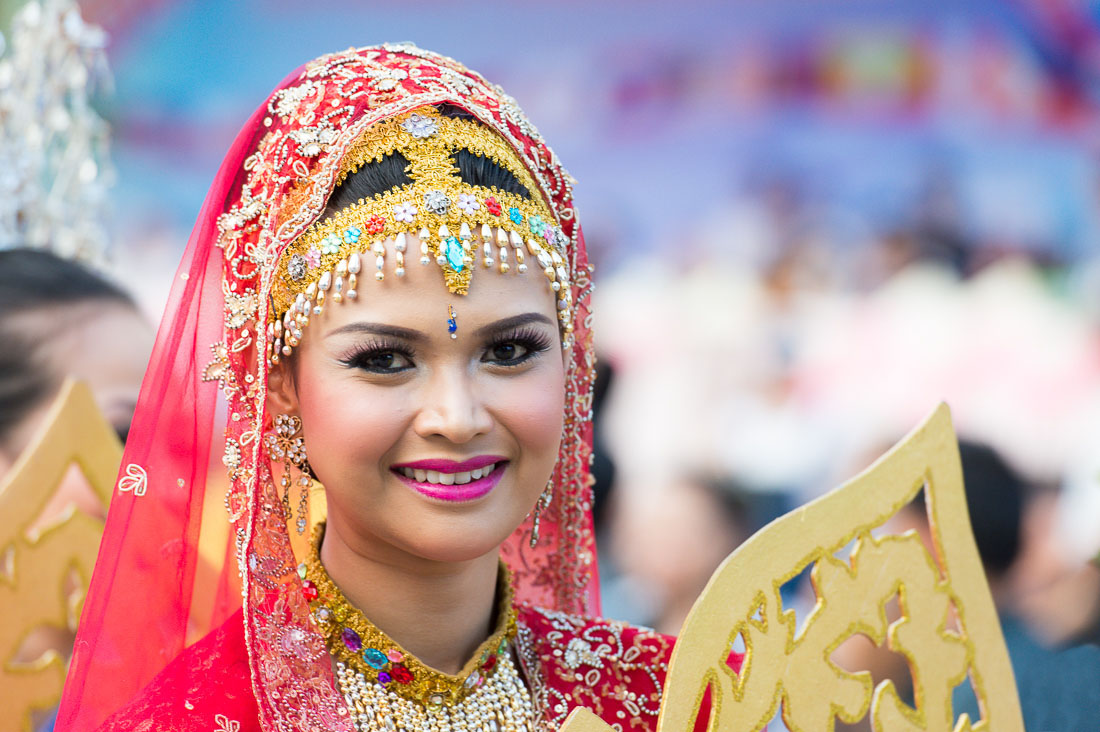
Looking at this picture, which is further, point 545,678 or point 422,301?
point 545,678

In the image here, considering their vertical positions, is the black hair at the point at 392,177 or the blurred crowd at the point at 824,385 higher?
the blurred crowd at the point at 824,385

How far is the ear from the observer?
1.57 metres

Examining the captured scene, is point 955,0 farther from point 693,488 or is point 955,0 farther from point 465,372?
point 465,372

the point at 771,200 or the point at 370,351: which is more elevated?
the point at 771,200

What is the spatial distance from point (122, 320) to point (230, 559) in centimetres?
95

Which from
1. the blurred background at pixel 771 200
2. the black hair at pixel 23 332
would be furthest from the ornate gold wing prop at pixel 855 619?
the blurred background at pixel 771 200

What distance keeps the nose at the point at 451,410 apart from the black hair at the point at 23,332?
4.37 feet

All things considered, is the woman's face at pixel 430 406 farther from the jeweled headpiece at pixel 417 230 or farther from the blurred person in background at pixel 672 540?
the blurred person in background at pixel 672 540

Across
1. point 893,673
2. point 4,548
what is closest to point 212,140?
point 4,548

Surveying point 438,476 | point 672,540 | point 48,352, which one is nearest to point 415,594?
point 438,476

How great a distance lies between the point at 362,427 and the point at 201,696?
40 cm

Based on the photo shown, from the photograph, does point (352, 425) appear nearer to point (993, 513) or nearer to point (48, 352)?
point (48, 352)

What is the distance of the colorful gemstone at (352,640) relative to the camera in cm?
161

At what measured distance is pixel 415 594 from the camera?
1.62m
